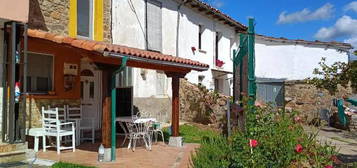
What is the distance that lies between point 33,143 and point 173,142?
12.1 feet

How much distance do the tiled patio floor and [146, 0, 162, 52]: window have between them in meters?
6.34

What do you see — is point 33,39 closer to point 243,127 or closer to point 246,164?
Answer: point 243,127

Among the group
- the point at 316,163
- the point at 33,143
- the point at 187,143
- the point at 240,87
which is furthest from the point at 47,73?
the point at 316,163

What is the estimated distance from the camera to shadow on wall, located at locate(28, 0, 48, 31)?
920 cm

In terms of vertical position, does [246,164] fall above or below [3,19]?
below

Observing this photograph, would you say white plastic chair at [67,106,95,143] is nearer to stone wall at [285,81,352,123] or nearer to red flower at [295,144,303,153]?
red flower at [295,144,303,153]

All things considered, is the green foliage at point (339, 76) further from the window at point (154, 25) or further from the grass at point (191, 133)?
the window at point (154, 25)

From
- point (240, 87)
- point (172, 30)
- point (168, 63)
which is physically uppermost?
point (172, 30)

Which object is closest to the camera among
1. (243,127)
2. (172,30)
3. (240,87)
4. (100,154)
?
(243,127)

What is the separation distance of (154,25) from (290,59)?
44.6 feet

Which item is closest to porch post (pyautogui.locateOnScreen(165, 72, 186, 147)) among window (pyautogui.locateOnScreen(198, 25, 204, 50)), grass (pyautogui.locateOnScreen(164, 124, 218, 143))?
grass (pyautogui.locateOnScreen(164, 124, 218, 143))

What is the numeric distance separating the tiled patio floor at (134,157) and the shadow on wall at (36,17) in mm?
3194

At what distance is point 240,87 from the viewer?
6840 millimetres

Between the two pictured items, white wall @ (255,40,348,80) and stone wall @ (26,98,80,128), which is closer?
stone wall @ (26,98,80,128)
